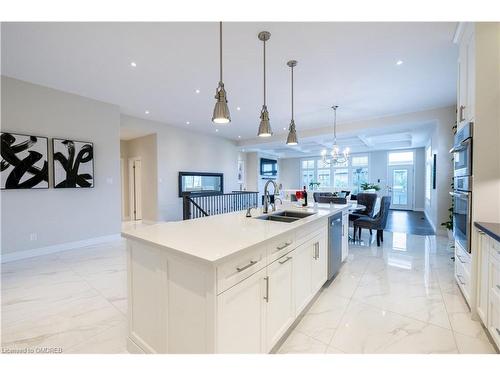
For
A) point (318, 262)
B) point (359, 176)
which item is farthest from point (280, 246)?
point (359, 176)

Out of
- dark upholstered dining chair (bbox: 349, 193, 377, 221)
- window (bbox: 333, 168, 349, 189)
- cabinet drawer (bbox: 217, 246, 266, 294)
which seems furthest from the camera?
window (bbox: 333, 168, 349, 189)

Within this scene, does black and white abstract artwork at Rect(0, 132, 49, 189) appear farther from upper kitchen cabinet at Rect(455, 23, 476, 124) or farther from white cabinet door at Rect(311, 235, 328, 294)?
upper kitchen cabinet at Rect(455, 23, 476, 124)

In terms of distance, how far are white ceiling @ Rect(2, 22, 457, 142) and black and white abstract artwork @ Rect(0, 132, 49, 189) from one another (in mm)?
1029

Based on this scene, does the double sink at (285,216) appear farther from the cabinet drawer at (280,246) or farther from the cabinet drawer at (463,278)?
the cabinet drawer at (463,278)

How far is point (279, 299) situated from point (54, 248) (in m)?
4.51

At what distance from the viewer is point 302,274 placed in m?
2.05

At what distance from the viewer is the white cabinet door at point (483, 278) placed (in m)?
1.84

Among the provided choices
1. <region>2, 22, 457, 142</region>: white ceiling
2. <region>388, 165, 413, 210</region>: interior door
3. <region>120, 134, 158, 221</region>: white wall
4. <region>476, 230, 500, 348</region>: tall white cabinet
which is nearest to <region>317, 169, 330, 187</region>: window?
<region>388, 165, 413, 210</region>: interior door

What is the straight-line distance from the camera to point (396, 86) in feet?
13.1

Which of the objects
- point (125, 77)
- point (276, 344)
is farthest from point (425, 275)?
point (125, 77)

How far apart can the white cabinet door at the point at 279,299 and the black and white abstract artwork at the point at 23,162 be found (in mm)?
4525

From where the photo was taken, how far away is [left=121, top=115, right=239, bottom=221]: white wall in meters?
6.50

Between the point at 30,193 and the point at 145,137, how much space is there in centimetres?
351

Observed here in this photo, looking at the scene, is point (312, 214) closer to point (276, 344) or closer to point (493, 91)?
point (276, 344)
